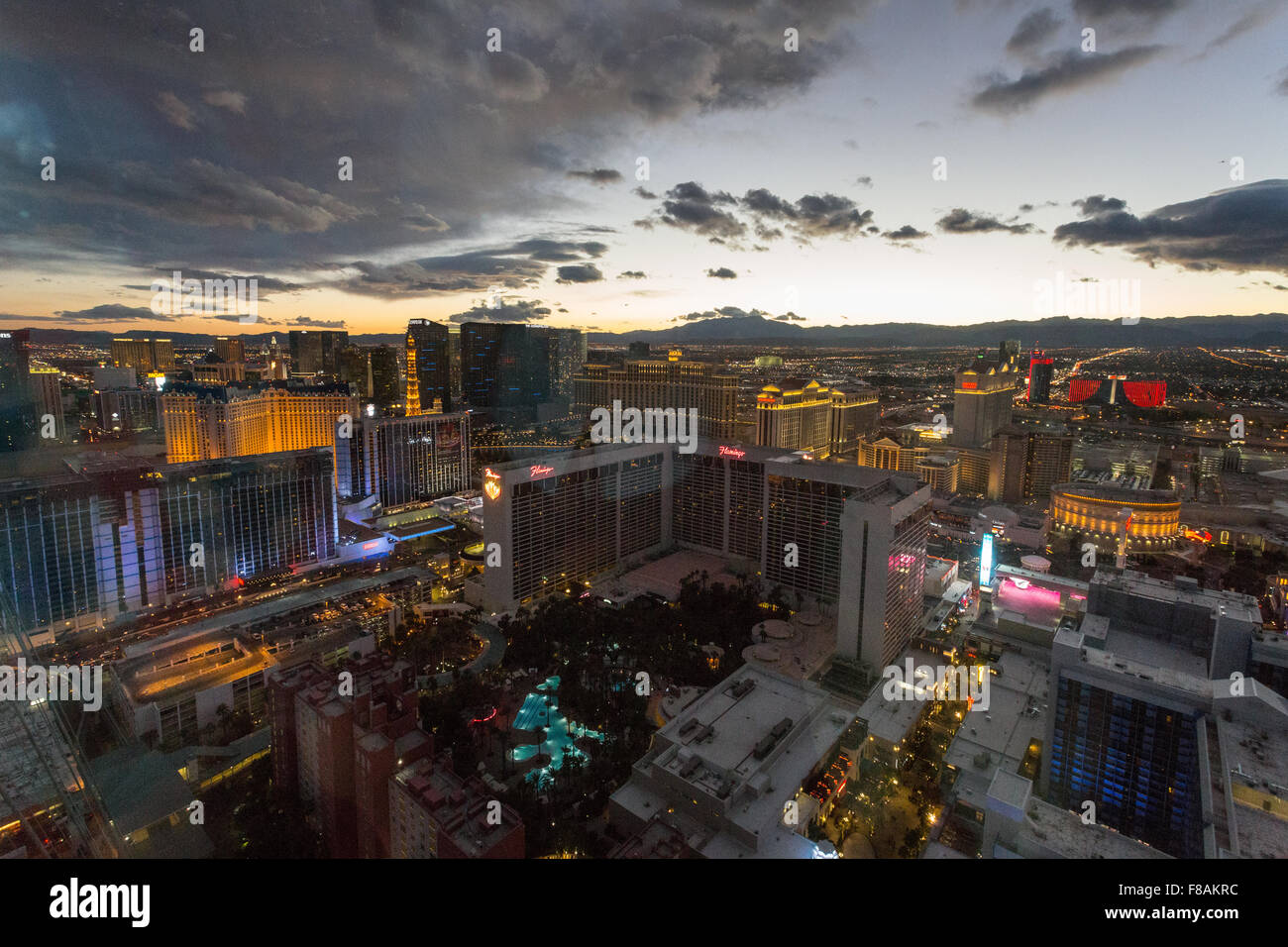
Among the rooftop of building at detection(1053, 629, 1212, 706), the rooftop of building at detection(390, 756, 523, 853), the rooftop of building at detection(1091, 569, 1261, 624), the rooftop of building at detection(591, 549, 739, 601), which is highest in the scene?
the rooftop of building at detection(1091, 569, 1261, 624)

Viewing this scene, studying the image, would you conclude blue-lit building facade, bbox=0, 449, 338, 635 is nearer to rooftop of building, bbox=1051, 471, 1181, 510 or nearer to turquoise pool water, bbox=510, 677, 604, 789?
turquoise pool water, bbox=510, 677, 604, 789

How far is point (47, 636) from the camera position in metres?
12.7

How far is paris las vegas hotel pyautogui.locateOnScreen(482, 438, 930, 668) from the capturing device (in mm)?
13414

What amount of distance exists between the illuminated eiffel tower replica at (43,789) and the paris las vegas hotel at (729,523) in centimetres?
933

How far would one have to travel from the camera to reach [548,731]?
1146cm

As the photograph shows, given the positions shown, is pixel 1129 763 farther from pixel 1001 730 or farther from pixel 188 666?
pixel 188 666

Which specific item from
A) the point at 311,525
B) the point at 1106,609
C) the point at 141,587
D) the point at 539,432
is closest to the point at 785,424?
the point at 539,432

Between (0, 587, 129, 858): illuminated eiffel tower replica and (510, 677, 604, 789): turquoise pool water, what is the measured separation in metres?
5.38

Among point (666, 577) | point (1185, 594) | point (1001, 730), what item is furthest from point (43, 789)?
point (1185, 594)

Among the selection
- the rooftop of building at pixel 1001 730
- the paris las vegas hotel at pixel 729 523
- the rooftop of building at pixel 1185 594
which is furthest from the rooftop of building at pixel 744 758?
the rooftop of building at pixel 1185 594

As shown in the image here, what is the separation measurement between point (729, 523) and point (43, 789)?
16107 millimetres

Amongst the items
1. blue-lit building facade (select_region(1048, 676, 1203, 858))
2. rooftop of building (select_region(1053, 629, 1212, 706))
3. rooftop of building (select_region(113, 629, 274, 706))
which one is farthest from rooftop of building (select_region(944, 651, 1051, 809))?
rooftop of building (select_region(113, 629, 274, 706))

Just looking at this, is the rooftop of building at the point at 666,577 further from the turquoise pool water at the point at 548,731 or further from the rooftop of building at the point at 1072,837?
the rooftop of building at the point at 1072,837

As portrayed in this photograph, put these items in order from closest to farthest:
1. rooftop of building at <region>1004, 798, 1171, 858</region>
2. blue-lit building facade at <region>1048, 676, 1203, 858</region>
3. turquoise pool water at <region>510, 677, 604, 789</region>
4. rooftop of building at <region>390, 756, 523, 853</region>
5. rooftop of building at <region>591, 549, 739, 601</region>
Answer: rooftop of building at <region>390, 756, 523, 853</region> < rooftop of building at <region>1004, 798, 1171, 858</region> < blue-lit building facade at <region>1048, 676, 1203, 858</region> < turquoise pool water at <region>510, 677, 604, 789</region> < rooftop of building at <region>591, 549, 739, 601</region>
